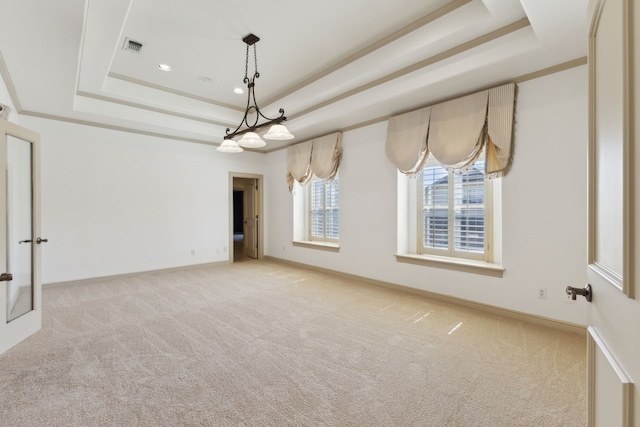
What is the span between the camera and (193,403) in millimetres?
1914

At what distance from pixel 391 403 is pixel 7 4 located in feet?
13.0

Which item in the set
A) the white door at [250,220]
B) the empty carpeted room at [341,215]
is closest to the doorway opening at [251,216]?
the white door at [250,220]

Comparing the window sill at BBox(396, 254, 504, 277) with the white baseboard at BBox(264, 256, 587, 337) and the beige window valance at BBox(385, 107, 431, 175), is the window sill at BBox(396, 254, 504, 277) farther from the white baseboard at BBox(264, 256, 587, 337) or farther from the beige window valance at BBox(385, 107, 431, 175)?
the beige window valance at BBox(385, 107, 431, 175)

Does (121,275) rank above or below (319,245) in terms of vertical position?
below

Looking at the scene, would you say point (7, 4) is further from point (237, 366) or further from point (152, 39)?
point (237, 366)

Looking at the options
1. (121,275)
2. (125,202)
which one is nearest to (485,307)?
(121,275)

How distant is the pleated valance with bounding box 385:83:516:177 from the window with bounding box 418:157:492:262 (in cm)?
28

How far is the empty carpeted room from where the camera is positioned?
1.77m

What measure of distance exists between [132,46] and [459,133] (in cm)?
409

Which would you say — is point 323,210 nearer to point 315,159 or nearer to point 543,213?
point 315,159

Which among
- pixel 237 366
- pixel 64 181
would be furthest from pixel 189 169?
pixel 237 366

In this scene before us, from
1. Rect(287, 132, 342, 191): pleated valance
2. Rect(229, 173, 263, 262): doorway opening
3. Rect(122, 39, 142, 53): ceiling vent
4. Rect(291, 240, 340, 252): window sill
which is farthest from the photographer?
Rect(229, 173, 263, 262): doorway opening

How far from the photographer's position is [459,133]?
3.62 m

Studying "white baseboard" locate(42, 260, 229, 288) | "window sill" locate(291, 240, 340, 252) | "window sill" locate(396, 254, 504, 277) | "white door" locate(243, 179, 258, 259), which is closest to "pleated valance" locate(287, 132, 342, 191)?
"window sill" locate(291, 240, 340, 252)
